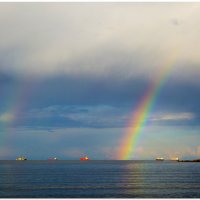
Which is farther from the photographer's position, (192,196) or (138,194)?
(138,194)

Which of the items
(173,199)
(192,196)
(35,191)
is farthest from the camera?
(35,191)

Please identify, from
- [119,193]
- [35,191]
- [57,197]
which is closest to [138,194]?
[119,193]

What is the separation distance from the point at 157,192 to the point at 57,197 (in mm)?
19210

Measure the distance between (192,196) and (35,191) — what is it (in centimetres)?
2954

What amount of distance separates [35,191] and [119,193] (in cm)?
1626

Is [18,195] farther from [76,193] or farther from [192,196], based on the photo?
[192,196]

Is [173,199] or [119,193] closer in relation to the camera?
[173,199]

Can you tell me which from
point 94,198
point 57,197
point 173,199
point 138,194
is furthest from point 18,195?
point 173,199

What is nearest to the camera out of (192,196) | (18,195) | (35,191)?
(192,196)

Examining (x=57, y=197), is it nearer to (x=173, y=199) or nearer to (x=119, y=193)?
(x=119, y=193)

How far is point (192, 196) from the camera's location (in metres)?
66.4

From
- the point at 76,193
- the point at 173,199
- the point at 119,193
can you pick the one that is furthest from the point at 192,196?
the point at 76,193

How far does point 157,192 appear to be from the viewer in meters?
75.2

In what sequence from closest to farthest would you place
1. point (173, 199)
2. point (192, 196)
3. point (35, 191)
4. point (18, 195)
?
point (173, 199) < point (192, 196) < point (18, 195) < point (35, 191)
